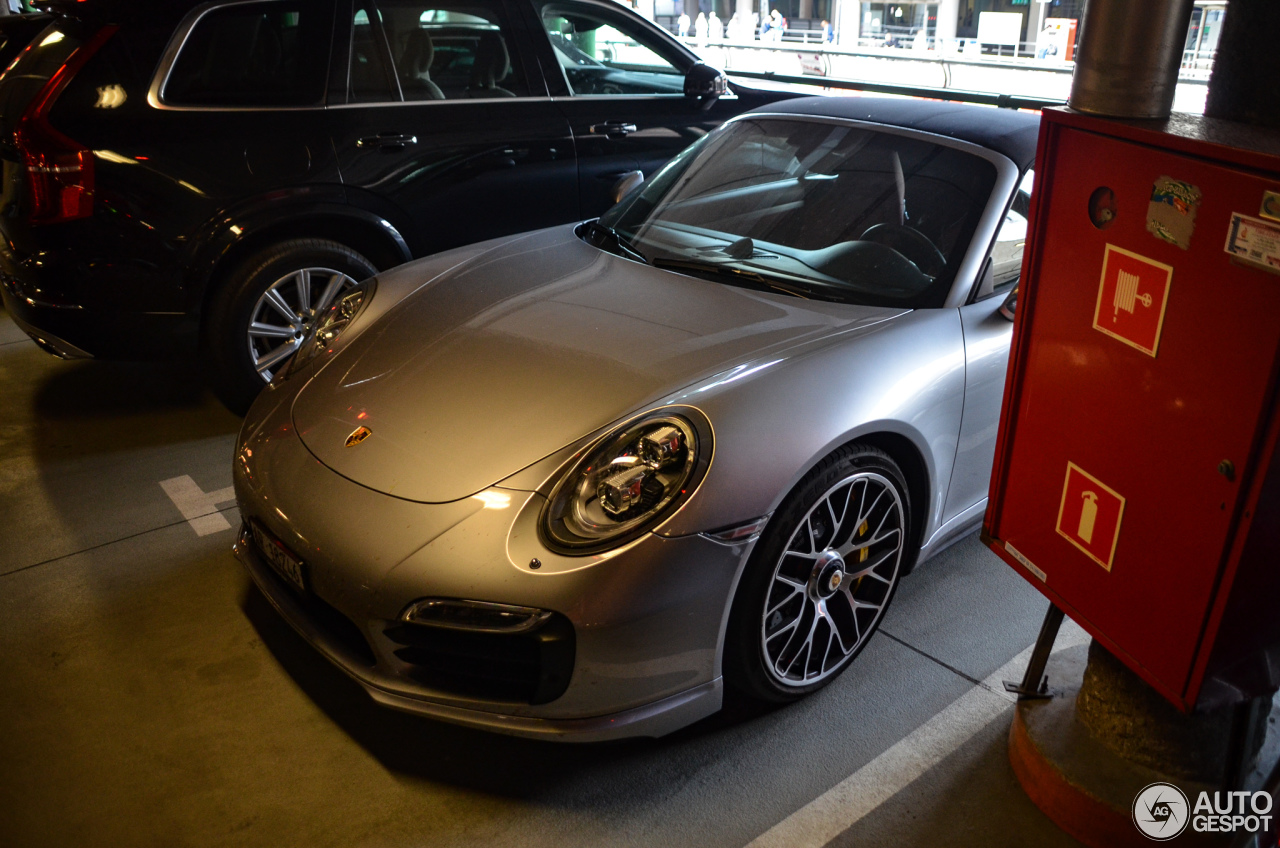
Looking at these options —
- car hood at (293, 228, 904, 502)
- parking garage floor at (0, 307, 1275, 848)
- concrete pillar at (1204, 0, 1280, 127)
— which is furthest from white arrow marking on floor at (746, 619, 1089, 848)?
concrete pillar at (1204, 0, 1280, 127)

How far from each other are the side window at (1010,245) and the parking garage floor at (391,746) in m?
0.92

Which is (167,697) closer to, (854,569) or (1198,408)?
(854,569)

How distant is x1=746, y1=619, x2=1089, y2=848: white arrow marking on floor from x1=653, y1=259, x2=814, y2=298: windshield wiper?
114 cm

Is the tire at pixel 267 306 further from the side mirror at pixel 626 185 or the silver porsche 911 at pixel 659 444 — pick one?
the side mirror at pixel 626 185

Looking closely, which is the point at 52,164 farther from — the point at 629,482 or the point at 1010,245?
the point at 1010,245

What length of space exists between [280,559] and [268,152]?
216 centimetres

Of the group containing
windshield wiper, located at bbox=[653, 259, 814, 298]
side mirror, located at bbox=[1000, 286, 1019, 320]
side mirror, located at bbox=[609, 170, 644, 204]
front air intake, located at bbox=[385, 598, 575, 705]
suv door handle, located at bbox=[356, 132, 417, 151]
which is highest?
suv door handle, located at bbox=[356, 132, 417, 151]

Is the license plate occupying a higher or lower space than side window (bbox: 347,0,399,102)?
lower

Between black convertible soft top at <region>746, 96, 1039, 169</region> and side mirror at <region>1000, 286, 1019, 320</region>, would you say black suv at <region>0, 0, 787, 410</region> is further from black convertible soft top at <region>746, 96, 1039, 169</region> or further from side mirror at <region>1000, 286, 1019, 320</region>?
side mirror at <region>1000, 286, 1019, 320</region>

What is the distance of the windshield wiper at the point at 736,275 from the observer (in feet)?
8.52

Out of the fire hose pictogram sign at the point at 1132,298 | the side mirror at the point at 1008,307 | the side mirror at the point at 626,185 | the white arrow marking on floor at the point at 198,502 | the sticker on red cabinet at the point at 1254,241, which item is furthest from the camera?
the side mirror at the point at 626,185

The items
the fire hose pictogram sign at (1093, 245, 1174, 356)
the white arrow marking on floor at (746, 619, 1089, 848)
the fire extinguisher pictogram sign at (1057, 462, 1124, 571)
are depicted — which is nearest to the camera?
the fire hose pictogram sign at (1093, 245, 1174, 356)

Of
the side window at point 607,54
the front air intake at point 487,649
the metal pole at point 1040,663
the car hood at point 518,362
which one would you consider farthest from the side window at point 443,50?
the metal pole at point 1040,663

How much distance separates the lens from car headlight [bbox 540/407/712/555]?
6.35ft
